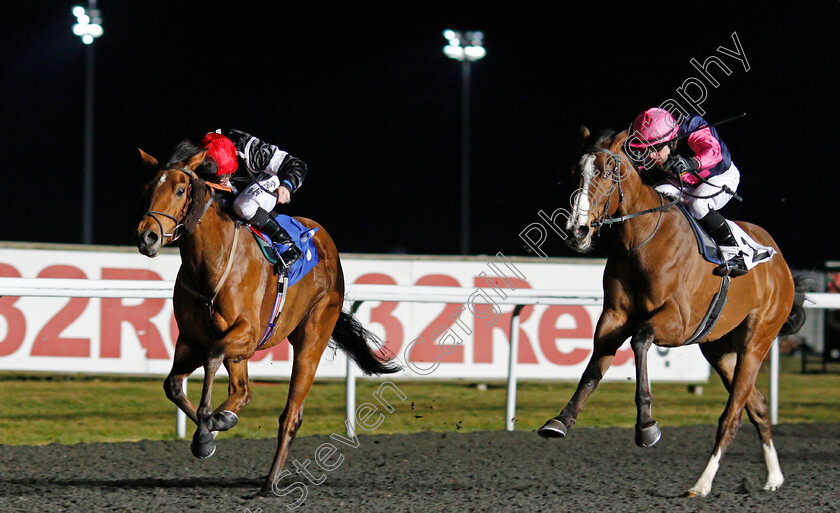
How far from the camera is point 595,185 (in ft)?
12.2

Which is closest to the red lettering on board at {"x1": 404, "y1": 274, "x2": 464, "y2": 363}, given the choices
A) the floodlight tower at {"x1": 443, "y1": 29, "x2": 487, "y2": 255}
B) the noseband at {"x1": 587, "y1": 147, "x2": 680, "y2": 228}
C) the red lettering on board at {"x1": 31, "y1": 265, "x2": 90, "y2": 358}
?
the red lettering on board at {"x1": 31, "y1": 265, "x2": 90, "y2": 358}

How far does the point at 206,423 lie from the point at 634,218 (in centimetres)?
206

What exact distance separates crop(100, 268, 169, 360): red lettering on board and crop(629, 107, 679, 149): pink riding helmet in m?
5.00

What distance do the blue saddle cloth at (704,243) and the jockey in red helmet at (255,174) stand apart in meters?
1.89

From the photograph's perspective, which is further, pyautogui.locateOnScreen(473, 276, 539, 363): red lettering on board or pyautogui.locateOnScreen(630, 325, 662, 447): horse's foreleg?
pyautogui.locateOnScreen(473, 276, 539, 363): red lettering on board

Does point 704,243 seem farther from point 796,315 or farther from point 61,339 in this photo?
point 61,339

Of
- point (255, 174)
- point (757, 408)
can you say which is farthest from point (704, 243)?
point (255, 174)

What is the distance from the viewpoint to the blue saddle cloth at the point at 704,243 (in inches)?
166

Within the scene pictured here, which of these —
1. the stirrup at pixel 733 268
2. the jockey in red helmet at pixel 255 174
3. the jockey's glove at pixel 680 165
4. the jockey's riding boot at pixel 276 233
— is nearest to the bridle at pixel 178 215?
the jockey in red helmet at pixel 255 174

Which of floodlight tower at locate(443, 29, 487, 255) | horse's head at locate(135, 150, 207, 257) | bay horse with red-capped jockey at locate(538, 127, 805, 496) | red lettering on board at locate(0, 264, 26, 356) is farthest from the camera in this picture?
floodlight tower at locate(443, 29, 487, 255)

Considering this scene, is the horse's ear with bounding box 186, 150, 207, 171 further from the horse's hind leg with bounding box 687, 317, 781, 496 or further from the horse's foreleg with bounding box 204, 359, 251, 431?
the horse's hind leg with bounding box 687, 317, 781, 496

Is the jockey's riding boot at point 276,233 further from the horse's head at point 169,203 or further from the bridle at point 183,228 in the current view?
the horse's head at point 169,203

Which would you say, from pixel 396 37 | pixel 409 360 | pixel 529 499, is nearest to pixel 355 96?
pixel 396 37

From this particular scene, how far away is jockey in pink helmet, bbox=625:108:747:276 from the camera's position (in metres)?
4.24
